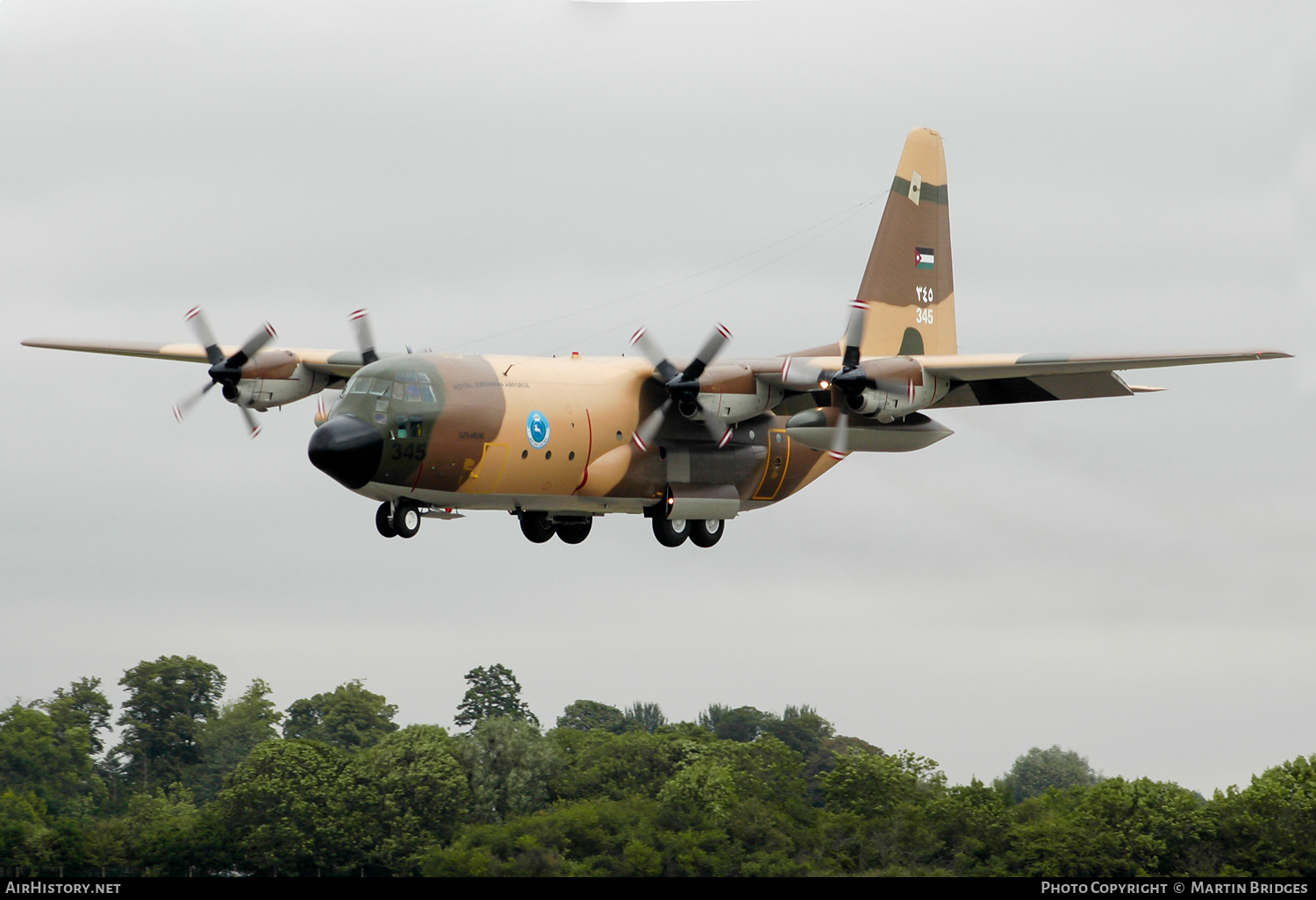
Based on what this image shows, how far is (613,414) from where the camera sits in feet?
104

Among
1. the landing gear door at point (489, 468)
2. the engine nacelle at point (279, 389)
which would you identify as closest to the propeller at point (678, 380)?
the landing gear door at point (489, 468)

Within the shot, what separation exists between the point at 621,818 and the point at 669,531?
3098 centimetres

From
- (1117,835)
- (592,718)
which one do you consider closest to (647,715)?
(592,718)

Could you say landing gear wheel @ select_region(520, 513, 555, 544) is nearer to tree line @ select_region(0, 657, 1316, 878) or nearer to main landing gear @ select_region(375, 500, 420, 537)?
main landing gear @ select_region(375, 500, 420, 537)

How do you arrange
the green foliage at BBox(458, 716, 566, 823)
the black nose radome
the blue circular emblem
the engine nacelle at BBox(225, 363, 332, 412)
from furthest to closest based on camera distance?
1. the green foliage at BBox(458, 716, 566, 823)
2. the engine nacelle at BBox(225, 363, 332, 412)
3. the blue circular emblem
4. the black nose radome

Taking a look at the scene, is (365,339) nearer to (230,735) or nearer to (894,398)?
(894,398)

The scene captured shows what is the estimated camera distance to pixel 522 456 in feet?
98.0

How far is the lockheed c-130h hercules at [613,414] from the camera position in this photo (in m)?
28.8

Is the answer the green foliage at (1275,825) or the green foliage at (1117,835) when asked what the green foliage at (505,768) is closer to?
the green foliage at (1117,835)

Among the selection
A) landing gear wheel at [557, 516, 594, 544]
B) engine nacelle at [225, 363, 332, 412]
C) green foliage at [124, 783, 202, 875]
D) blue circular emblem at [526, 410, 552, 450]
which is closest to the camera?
blue circular emblem at [526, 410, 552, 450]

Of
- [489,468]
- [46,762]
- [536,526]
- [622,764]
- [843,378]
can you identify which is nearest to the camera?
[489,468]

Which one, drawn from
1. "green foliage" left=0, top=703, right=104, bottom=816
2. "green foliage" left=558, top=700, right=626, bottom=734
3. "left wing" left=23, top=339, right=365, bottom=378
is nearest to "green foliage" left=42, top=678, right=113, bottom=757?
"green foliage" left=0, top=703, right=104, bottom=816

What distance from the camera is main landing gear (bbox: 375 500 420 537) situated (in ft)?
98.3

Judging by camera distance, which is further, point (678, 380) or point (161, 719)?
point (161, 719)
